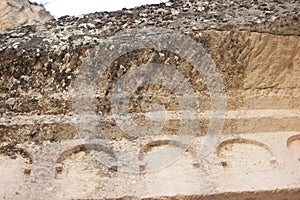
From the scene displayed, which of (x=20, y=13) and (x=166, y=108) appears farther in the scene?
(x=20, y=13)

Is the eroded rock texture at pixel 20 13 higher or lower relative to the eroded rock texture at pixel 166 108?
higher

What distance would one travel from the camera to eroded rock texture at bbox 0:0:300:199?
80.9 inches

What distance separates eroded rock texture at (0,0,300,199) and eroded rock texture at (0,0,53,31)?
2.28 meters

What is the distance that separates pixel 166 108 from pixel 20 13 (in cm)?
322

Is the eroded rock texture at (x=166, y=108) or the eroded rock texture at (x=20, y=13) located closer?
the eroded rock texture at (x=166, y=108)

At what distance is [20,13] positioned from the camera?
515 cm

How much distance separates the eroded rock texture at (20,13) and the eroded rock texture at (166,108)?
7.48 ft

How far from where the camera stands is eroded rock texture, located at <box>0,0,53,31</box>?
4896 millimetres

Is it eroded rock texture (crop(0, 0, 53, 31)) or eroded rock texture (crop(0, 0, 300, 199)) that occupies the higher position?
eroded rock texture (crop(0, 0, 53, 31))

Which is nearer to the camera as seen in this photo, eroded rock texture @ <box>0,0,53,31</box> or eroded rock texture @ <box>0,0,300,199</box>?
eroded rock texture @ <box>0,0,300,199</box>

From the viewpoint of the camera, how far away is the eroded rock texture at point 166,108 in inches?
80.9

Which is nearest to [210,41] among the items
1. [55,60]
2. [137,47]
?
[137,47]

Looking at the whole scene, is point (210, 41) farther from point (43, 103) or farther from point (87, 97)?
point (43, 103)

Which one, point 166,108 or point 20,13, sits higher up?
point 20,13
